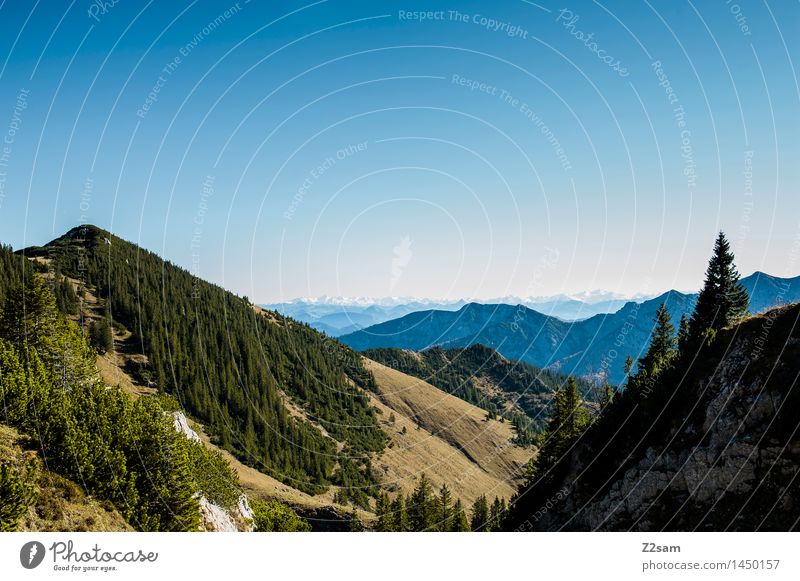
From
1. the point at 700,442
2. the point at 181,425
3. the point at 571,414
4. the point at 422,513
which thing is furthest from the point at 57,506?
the point at 422,513

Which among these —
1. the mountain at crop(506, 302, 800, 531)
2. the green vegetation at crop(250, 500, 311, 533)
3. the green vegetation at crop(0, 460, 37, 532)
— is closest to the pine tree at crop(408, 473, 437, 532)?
the green vegetation at crop(250, 500, 311, 533)

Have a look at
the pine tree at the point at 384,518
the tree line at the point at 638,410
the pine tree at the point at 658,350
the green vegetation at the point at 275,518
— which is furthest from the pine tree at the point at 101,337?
the pine tree at the point at 658,350

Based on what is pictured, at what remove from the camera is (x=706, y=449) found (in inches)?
1246

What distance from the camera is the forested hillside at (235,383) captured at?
132000 millimetres

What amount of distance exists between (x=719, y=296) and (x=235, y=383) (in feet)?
490

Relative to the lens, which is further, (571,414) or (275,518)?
(275,518)

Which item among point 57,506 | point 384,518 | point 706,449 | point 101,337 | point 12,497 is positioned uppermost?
point 101,337

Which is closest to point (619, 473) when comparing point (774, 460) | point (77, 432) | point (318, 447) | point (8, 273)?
point (774, 460)

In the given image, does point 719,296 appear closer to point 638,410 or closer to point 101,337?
point 638,410

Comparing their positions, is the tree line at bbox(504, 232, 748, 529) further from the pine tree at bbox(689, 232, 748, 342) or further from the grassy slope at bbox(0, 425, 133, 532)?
the grassy slope at bbox(0, 425, 133, 532)

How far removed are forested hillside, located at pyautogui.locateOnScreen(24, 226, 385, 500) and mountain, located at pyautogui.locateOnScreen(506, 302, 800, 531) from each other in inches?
3950

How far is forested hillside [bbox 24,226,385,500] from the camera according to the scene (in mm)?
132000

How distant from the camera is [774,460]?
88.2 feet

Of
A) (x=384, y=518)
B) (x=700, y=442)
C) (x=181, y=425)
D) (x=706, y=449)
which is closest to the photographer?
(x=706, y=449)
